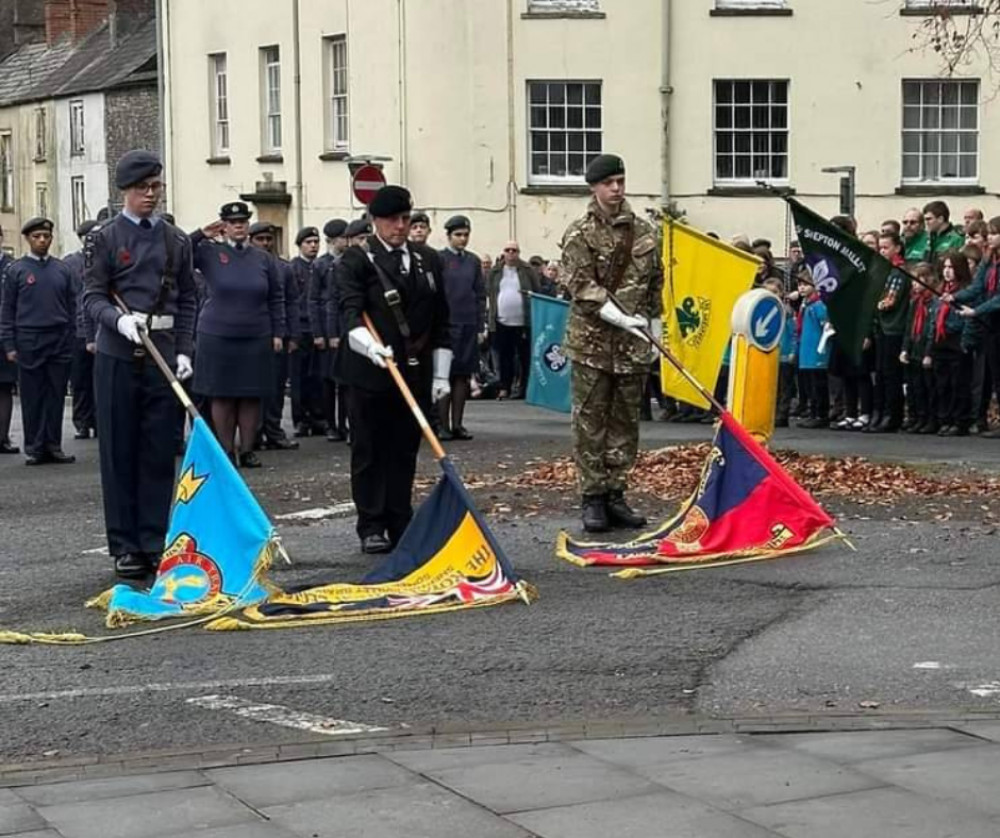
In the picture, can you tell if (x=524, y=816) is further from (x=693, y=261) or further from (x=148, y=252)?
(x=693, y=261)

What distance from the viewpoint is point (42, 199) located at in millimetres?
58750

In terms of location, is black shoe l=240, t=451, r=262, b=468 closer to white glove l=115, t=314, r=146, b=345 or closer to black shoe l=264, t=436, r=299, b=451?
black shoe l=264, t=436, r=299, b=451

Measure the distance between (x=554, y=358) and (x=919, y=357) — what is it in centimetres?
363

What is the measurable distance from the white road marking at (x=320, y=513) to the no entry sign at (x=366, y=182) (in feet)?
43.1

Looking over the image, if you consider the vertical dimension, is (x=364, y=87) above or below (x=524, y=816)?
above

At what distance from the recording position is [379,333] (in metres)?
12.0

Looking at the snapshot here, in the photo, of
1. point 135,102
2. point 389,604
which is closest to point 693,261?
point 389,604

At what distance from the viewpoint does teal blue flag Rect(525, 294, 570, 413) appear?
2162 centimetres

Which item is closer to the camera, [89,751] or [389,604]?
[89,751]

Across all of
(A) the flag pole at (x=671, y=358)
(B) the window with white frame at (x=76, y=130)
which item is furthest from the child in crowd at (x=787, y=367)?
(B) the window with white frame at (x=76, y=130)

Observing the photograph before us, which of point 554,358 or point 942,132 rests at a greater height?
point 942,132

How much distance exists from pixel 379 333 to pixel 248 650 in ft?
10.1

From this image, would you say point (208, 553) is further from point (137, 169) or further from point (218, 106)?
point (218, 106)

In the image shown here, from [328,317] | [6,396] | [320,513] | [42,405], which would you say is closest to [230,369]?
[42,405]
